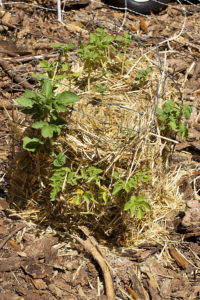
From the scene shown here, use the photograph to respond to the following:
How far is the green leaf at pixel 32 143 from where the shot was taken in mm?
2797

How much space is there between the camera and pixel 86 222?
3191mm

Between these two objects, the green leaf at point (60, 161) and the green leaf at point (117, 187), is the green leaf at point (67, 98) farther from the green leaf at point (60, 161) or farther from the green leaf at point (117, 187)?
the green leaf at point (117, 187)

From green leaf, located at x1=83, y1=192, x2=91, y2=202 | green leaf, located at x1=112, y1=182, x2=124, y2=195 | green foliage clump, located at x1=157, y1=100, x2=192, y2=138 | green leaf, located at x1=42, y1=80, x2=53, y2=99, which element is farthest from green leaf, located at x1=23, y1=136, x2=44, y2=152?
green foliage clump, located at x1=157, y1=100, x2=192, y2=138

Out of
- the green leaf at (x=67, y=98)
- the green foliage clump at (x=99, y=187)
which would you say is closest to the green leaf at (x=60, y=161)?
the green foliage clump at (x=99, y=187)

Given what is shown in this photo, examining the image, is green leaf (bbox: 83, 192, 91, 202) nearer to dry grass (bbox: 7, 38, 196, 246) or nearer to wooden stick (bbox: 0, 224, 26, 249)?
dry grass (bbox: 7, 38, 196, 246)

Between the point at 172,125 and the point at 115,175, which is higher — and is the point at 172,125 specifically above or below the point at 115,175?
above

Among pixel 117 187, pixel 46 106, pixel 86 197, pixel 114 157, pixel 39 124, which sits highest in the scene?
pixel 46 106

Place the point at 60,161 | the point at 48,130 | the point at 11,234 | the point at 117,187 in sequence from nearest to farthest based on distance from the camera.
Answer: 1. the point at 48,130
2. the point at 117,187
3. the point at 60,161
4. the point at 11,234

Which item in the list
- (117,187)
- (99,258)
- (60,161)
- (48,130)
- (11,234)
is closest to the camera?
(48,130)

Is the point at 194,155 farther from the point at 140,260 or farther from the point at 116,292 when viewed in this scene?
the point at 116,292

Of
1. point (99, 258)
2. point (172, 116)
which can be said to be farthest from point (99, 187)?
point (172, 116)

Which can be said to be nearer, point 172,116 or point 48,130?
point 48,130

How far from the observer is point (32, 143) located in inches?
112

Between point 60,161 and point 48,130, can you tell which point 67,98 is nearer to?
point 48,130
